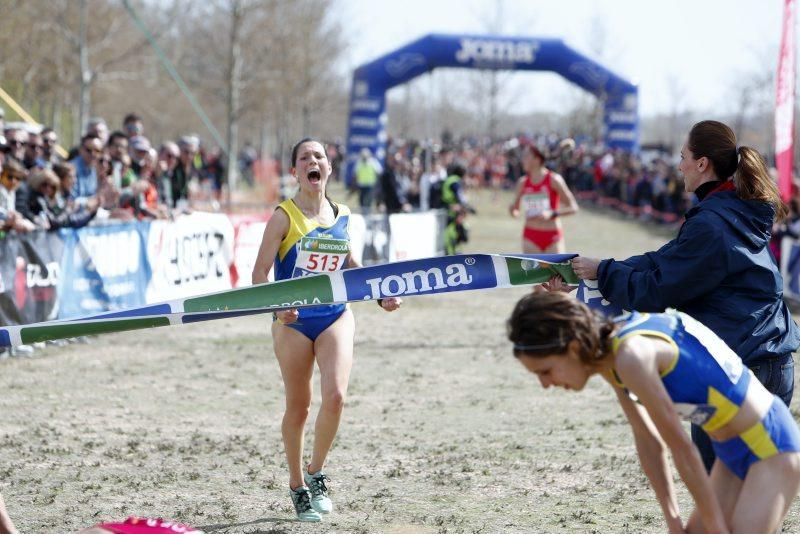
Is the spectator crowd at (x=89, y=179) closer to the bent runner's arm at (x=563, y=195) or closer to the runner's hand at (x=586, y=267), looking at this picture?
the bent runner's arm at (x=563, y=195)

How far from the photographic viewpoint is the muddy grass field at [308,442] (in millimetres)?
6062

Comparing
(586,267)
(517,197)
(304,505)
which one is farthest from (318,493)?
(517,197)

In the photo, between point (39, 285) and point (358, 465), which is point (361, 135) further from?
point (358, 465)

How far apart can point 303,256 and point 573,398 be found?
4.11m

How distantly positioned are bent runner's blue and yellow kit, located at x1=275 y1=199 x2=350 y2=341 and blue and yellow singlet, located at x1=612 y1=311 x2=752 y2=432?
2473 millimetres

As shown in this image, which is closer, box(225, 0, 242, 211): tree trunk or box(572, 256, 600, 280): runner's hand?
box(572, 256, 600, 280): runner's hand

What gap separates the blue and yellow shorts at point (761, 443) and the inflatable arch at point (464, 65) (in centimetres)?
3184

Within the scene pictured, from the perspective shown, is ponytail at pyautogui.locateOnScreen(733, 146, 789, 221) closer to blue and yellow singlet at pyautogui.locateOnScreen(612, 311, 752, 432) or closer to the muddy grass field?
blue and yellow singlet at pyautogui.locateOnScreen(612, 311, 752, 432)

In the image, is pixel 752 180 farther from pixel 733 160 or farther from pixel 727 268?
pixel 727 268

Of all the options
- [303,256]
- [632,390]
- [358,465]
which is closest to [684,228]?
[632,390]

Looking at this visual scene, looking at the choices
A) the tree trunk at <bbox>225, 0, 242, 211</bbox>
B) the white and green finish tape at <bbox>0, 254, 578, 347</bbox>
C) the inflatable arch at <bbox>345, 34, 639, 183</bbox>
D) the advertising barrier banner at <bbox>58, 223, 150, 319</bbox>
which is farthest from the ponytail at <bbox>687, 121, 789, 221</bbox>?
the tree trunk at <bbox>225, 0, 242, 211</bbox>

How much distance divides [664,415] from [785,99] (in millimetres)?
9282

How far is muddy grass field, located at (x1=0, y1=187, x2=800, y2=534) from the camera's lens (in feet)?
19.9

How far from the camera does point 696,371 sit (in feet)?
12.1
